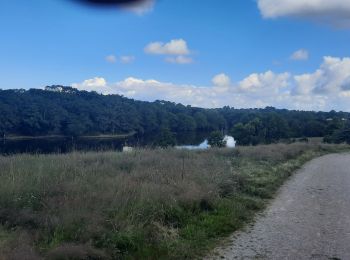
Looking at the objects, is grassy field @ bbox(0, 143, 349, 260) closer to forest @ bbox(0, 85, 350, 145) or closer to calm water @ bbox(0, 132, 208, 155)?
calm water @ bbox(0, 132, 208, 155)

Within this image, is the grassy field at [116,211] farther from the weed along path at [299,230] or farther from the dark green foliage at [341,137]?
the dark green foliage at [341,137]

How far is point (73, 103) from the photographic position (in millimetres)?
94438

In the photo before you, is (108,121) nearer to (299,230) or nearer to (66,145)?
(66,145)

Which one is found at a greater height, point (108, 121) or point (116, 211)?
point (116, 211)

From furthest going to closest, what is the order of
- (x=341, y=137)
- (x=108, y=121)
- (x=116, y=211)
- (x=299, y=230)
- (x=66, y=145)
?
(x=108, y=121), (x=341, y=137), (x=66, y=145), (x=299, y=230), (x=116, y=211)

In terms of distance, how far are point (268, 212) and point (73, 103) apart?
88484mm

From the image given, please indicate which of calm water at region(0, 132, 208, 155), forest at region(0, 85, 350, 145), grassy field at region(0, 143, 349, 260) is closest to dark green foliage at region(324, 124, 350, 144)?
forest at region(0, 85, 350, 145)

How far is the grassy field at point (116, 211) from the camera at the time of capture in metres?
6.16

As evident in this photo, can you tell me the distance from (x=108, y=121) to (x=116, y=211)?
77.2m

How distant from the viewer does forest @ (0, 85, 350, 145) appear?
237ft

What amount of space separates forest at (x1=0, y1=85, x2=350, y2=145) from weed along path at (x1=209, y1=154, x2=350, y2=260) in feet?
137

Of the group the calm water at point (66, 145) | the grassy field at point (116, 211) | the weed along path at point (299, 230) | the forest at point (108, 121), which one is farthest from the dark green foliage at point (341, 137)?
the grassy field at point (116, 211)

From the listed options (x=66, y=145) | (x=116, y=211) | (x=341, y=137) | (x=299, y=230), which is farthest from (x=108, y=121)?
(x=299, y=230)

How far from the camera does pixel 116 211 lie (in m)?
7.68
